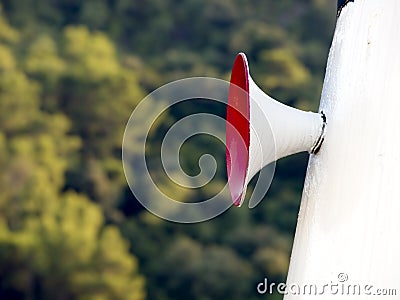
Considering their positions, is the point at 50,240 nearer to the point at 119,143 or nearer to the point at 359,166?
the point at 119,143

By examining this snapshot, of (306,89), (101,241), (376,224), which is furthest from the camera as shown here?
(306,89)

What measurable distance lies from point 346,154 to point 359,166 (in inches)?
0.8

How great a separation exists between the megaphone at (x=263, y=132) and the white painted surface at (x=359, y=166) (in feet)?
0.06

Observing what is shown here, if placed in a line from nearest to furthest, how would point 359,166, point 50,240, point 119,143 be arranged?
point 359,166 → point 50,240 → point 119,143

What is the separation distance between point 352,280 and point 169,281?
22.5ft

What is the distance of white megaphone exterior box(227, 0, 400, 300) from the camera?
725 millimetres

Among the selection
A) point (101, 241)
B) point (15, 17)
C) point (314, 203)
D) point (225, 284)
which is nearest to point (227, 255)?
point (225, 284)

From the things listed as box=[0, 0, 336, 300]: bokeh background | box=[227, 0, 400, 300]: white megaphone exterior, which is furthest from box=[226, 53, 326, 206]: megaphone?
box=[0, 0, 336, 300]: bokeh background

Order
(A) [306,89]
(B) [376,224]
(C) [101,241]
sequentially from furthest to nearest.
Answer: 1. (A) [306,89]
2. (C) [101,241]
3. (B) [376,224]

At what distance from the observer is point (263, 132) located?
79cm

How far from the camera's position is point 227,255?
295 inches

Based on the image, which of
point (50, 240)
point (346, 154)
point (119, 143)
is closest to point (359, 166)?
point (346, 154)

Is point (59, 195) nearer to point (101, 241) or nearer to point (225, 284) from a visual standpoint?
point (101, 241)

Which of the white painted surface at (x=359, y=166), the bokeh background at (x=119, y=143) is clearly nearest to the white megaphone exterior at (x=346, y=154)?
the white painted surface at (x=359, y=166)
